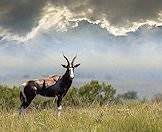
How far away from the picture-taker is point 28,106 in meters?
21.5

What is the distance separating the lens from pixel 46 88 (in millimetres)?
22078

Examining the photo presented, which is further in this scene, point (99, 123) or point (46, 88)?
point (46, 88)

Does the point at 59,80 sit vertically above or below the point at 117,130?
above

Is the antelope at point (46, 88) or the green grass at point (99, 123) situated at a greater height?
the antelope at point (46, 88)

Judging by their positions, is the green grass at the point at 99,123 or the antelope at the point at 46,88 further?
the antelope at the point at 46,88

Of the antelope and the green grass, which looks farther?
the antelope

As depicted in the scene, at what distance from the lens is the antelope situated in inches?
862

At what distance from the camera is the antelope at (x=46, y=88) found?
71.9ft

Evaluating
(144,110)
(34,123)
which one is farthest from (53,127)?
(144,110)

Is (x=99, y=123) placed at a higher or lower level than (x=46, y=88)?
lower

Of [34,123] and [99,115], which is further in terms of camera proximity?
[99,115]

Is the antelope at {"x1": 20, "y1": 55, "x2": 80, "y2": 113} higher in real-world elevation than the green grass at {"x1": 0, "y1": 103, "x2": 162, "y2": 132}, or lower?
Answer: higher

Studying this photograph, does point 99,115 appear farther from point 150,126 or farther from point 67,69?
point 67,69

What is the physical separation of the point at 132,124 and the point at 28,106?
1104 cm
